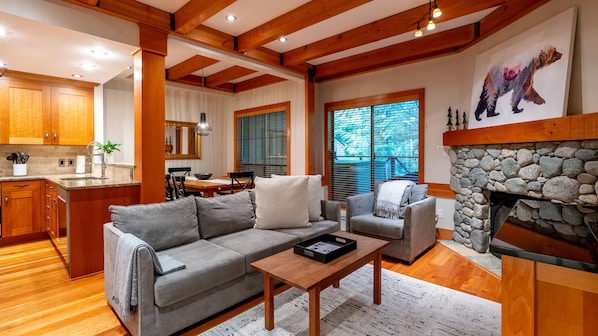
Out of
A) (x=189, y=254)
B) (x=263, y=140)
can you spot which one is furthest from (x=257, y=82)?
(x=189, y=254)

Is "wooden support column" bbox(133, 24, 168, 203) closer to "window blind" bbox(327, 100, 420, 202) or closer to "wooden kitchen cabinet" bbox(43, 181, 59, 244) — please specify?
"wooden kitchen cabinet" bbox(43, 181, 59, 244)

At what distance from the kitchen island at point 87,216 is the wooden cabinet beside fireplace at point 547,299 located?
10.5 ft

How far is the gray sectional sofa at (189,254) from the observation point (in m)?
1.84

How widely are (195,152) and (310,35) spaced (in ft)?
11.9

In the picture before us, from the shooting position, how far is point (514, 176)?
2.99 metres

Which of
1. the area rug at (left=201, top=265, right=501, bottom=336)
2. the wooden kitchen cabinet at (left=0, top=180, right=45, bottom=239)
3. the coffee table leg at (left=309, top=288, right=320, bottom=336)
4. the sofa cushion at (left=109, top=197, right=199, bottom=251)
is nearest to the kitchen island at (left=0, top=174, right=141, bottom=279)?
the sofa cushion at (left=109, top=197, right=199, bottom=251)

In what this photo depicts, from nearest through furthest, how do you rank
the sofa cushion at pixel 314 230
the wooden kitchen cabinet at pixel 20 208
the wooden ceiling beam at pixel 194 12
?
the wooden ceiling beam at pixel 194 12 < the sofa cushion at pixel 314 230 < the wooden kitchen cabinet at pixel 20 208

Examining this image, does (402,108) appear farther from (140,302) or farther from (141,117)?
(140,302)

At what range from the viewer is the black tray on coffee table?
2.07 metres

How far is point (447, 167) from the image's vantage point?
4121mm

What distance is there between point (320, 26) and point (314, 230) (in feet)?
8.14

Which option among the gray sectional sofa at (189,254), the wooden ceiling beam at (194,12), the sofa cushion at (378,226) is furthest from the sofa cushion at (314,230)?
the wooden ceiling beam at (194,12)

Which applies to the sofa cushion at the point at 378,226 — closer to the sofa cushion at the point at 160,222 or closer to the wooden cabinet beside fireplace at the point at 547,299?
the sofa cushion at the point at 160,222

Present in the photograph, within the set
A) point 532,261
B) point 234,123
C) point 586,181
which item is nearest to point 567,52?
point 586,181
